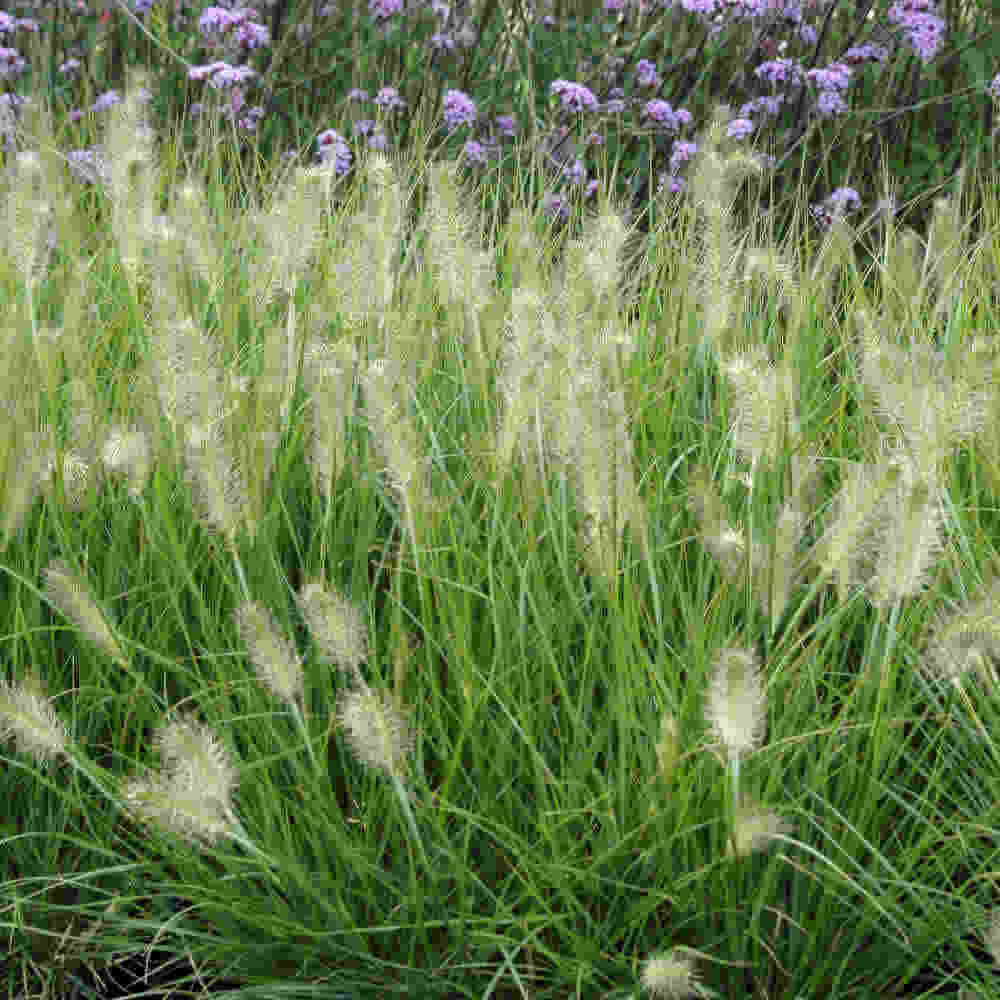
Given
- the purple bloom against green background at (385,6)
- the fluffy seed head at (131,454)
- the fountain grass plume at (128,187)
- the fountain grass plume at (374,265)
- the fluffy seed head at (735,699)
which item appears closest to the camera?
the fluffy seed head at (735,699)

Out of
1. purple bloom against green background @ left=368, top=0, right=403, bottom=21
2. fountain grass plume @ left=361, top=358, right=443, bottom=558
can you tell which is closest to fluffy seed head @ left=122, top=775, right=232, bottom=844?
fountain grass plume @ left=361, top=358, right=443, bottom=558

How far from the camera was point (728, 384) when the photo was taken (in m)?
2.10

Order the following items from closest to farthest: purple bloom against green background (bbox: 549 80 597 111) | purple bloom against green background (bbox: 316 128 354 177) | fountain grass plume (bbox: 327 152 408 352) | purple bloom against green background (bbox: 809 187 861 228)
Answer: fountain grass plume (bbox: 327 152 408 352), purple bloom against green background (bbox: 316 128 354 177), purple bloom against green background (bbox: 809 187 861 228), purple bloom against green background (bbox: 549 80 597 111)

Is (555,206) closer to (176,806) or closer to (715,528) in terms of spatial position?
(715,528)

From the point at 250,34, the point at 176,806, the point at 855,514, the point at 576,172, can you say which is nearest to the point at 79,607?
the point at 176,806

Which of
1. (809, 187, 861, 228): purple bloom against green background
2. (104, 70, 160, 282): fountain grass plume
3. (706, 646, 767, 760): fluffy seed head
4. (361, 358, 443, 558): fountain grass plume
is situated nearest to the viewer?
(706, 646, 767, 760): fluffy seed head

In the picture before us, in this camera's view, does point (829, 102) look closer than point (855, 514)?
No

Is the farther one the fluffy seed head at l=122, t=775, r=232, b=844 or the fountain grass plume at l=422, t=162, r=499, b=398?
the fountain grass plume at l=422, t=162, r=499, b=398

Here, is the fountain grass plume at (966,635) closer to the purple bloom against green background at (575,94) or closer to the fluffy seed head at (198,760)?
the fluffy seed head at (198,760)

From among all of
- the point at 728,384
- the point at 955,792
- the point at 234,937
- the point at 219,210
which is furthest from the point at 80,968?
the point at 219,210

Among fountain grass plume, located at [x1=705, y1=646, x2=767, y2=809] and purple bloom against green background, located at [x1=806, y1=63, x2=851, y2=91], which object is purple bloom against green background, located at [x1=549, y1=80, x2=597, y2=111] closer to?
purple bloom against green background, located at [x1=806, y1=63, x2=851, y2=91]

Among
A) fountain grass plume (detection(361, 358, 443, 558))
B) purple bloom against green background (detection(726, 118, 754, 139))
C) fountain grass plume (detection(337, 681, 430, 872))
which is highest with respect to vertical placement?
fountain grass plume (detection(361, 358, 443, 558))

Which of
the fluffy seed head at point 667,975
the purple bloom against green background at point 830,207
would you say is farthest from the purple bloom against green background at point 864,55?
the fluffy seed head at point 667,975

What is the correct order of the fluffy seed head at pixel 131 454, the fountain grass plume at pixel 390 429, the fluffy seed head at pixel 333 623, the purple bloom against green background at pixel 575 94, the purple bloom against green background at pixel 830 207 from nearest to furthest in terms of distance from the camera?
1. the fluffy seed head at pixel 333 623
2. the fountain grass plume at pixel 390 429
3. the fluffy seed head at pixel 131 454
4. the purple bloom against green background at pixel 830 207
5. the purple bloom against green background at pixel 575 94
